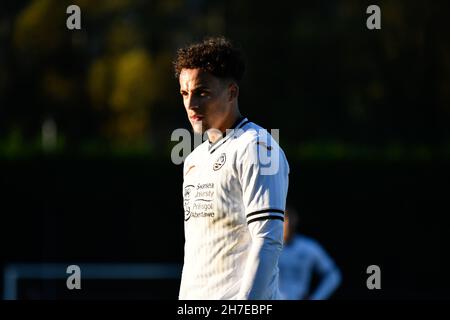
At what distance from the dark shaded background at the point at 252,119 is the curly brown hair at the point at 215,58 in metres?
11.3

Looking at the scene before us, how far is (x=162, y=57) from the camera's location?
20266mm

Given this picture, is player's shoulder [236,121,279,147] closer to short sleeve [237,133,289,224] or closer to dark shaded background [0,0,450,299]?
short sleeve [237,133,289,224]

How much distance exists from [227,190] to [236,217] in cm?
12

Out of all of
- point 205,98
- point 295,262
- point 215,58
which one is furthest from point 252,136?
point 295,262

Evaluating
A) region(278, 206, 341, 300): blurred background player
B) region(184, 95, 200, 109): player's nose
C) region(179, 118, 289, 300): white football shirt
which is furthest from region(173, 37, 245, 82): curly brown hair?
region(278, 206, 341, 300): blurred background player

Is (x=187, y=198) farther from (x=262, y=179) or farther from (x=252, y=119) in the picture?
(x=252, y=119)

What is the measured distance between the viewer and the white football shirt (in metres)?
3.79

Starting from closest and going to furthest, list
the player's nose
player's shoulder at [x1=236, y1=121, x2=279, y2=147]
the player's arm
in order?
the player's arm
player's shoulder at [x1=236, y1=121, x2=279, y2=147]
the player's nose

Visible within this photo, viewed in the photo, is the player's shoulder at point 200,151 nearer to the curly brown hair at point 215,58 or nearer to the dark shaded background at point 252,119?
the curly brown hair at point 215,58

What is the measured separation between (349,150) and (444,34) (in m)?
2.89

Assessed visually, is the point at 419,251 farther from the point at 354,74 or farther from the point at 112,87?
the point at 112,87

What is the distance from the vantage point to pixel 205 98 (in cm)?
416

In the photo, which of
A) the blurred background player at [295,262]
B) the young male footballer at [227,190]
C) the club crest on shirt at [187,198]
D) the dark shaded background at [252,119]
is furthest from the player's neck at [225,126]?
the dark shaded background at [252,119]

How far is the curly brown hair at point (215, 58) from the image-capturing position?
4.17 metres
